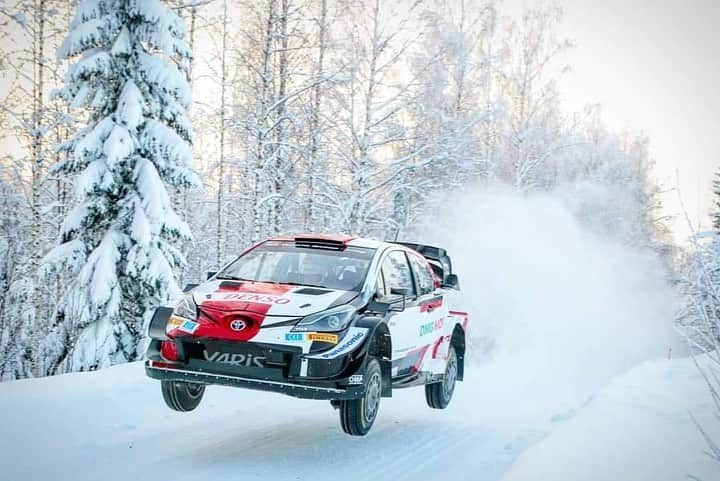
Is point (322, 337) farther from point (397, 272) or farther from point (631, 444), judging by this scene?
point (631, 444)

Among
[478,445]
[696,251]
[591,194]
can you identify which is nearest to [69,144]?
[478,445]

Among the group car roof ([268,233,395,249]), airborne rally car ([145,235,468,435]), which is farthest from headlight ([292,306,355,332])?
car roof ([268,233,395,249])

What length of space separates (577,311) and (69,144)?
18.7m

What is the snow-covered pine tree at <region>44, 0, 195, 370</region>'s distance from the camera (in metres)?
14.7

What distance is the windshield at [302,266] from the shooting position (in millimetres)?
7410

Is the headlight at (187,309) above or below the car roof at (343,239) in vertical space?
below

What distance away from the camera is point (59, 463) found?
579 centimetres

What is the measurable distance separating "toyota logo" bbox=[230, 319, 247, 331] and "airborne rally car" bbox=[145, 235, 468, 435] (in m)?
0.01

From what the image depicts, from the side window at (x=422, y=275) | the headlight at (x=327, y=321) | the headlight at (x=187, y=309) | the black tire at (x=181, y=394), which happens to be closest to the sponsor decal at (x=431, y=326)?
the side window at (x=422, y=275)

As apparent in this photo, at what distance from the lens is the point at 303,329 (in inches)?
248

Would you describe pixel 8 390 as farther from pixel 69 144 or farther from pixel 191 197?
pixel 191 197

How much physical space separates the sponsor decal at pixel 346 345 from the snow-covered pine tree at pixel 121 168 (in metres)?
9.46

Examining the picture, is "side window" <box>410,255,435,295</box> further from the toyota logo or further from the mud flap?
the mud flap

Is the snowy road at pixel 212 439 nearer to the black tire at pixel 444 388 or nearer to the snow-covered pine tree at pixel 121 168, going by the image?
the black tire at pixel 444 388
